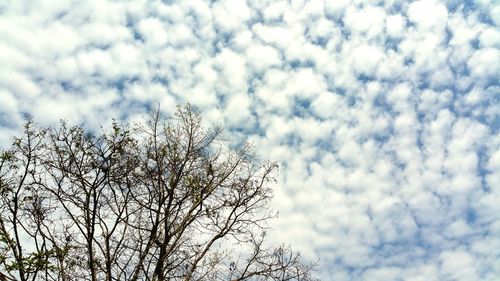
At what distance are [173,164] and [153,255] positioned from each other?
2.82 meters

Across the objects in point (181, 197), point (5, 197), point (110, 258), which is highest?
point (181, 197)

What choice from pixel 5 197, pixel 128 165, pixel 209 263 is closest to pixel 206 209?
pixel 209 263

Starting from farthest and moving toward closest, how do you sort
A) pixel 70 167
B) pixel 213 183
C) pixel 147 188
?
1. pixel 213 183
2. pixel 147 188
3. pixel 70 167

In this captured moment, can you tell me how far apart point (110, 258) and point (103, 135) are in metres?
3.31

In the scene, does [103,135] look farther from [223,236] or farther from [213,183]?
[223,236]

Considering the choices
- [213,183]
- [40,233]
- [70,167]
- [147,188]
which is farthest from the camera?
[213,183]

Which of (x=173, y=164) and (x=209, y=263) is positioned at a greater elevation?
(x=173, y=164)

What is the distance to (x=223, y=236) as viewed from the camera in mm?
13250

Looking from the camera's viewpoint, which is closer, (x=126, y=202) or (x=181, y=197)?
(x=126, y=202)

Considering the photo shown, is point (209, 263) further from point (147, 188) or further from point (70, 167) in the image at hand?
point (70, 167)

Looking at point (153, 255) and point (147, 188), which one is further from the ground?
point (147, 188)

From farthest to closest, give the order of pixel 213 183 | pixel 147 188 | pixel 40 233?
pixel 213 183 < pixel 147 188 < pixel 40 233

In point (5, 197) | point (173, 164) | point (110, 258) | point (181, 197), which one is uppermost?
point (173, 164)

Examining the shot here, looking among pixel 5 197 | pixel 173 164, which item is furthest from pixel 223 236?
pixel 5 197
